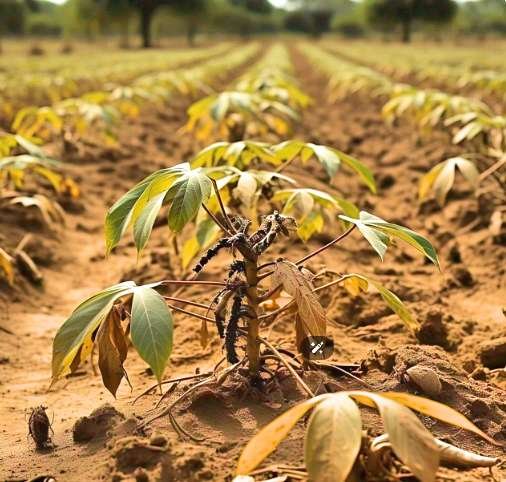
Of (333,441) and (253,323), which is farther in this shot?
(253,323)

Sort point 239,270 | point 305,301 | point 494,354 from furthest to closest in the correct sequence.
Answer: point 494,354 < point 239,270 < point 305,301

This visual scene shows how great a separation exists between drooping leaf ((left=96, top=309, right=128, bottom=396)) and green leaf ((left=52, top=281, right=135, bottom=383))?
78 mm

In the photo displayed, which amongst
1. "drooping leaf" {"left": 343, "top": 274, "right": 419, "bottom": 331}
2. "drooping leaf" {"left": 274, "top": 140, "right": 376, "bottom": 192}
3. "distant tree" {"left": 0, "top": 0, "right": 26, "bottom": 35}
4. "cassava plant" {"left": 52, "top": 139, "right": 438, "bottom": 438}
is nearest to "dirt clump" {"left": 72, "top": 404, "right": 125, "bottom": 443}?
"cassava plant" {"left": 52, "top": 139, "right": 438, "bottom": 438}

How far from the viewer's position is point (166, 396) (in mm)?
1844

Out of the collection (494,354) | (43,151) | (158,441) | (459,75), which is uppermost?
(459,75)

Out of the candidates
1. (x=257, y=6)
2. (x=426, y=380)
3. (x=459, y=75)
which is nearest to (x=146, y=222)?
(x=426, y=380)

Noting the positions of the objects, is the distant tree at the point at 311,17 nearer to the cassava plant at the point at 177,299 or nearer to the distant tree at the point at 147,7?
the distant tree at the point at 147,7

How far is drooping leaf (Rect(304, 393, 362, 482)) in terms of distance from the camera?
3.32ft

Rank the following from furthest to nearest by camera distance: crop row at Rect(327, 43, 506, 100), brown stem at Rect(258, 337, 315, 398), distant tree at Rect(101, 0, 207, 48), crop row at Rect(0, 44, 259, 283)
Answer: distant tree at Rect(101, 0, 207, 48), crop row at Rect(327, 43, 506, 100), crop row at Rect(0, 44, 259, 283), brown stem at Rect(258, 337, 315, 398)

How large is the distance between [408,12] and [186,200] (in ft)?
213

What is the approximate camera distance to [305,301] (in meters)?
1.50

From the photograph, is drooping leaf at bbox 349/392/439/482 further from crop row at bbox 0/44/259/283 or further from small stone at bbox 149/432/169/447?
crop row at bbox 0/44/259/283

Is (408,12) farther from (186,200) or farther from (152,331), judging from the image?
(152,331)

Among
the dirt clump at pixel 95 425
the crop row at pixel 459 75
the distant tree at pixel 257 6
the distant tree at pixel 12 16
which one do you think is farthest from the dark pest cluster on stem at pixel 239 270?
the distant tree at pixel 257 6
